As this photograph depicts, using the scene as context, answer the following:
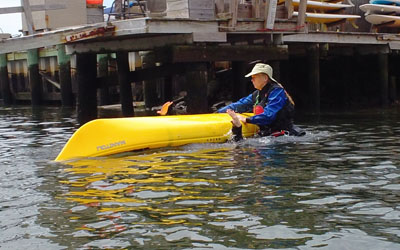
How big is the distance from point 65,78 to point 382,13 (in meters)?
9.76

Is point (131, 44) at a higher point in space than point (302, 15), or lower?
lower

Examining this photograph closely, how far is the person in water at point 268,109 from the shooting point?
8430 millimetres

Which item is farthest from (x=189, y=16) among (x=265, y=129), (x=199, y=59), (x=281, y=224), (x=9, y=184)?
(x=281, y=224)

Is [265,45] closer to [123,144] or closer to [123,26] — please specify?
[123,26]

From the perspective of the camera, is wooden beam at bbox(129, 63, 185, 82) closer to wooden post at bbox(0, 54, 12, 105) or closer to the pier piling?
the pier piling

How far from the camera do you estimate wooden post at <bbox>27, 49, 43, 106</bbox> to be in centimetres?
2181

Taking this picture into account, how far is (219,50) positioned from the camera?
1168 centimetres

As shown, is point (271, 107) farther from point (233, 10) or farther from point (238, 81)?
point (238, 81)

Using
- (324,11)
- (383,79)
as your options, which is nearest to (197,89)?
(324,11)

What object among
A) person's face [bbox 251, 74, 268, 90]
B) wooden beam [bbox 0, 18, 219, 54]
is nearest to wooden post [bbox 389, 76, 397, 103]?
wooden beam [bbox 0, 18, 219, 54]

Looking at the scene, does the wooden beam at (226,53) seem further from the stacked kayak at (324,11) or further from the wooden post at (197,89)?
the stacked kayak at (324,11)

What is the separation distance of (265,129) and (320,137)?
112 centimetres

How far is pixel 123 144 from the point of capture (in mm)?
7598

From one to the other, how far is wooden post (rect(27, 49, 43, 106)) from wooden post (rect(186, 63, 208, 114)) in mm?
11764
